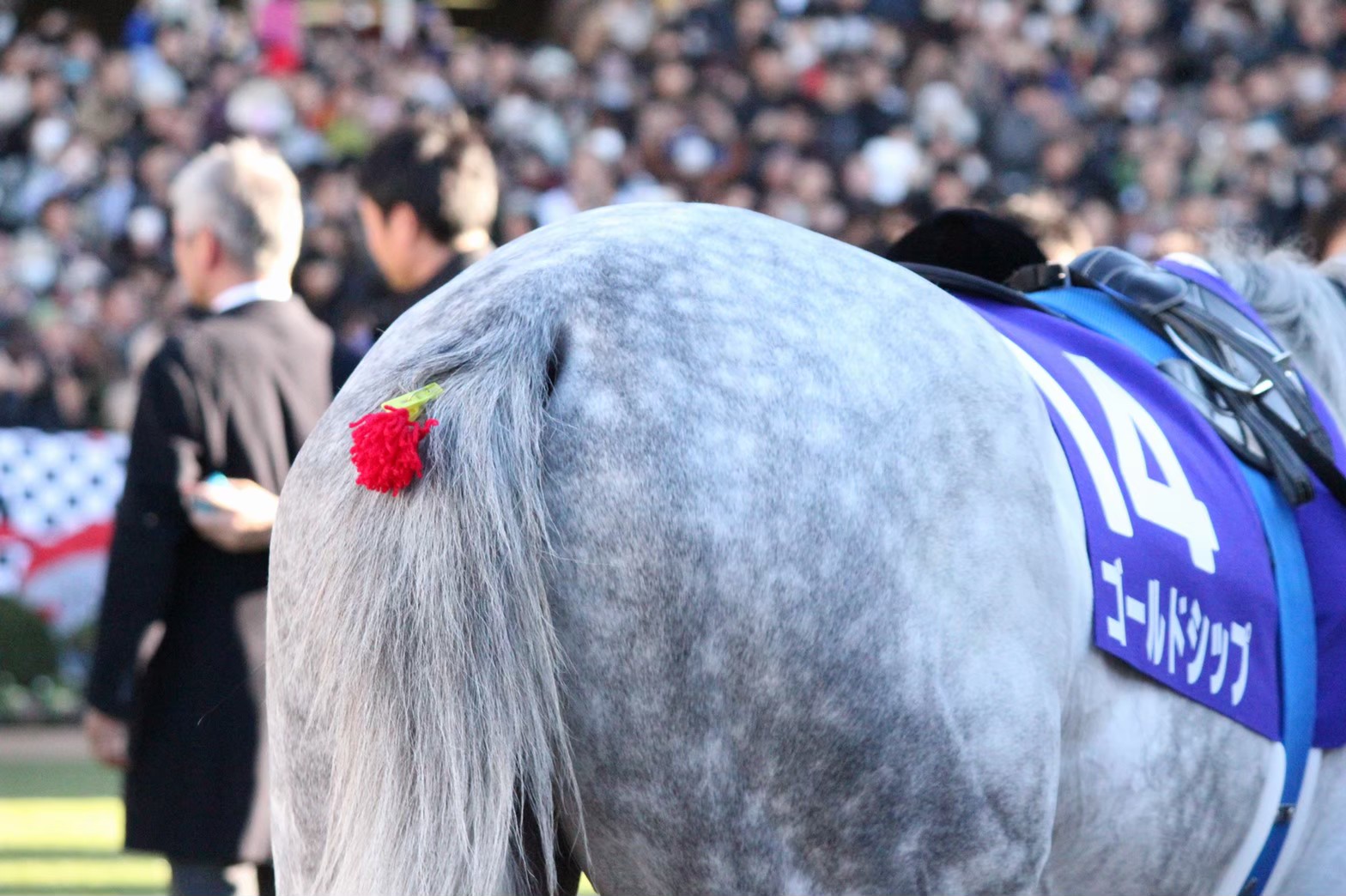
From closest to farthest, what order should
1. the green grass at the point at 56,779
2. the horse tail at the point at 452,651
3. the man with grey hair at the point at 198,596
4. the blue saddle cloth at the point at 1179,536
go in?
1. the horse tail at the point at 452,651
2. the blue saddle cloth at the point at 1179,536
3. the man with grey hair at the point at 198,596
4. the green grass at the point at 56,779

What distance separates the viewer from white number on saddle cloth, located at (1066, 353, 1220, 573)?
2.06m

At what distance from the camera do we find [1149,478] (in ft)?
6.88

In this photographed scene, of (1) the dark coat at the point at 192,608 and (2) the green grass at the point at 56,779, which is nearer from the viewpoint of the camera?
(1) the dark coat at the point at 192,608

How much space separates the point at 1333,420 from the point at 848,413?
4.15ft

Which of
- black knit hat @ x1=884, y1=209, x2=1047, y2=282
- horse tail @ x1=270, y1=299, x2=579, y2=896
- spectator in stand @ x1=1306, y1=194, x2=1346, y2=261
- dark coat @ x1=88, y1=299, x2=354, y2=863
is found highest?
black knit hat @ x1=884, y1=209, x2=1047, y2=282

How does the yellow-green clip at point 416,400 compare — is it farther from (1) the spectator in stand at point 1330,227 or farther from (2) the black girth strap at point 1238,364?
(1) the spectator in stand at point 1330,227

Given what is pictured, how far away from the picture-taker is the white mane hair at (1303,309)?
2.88 m

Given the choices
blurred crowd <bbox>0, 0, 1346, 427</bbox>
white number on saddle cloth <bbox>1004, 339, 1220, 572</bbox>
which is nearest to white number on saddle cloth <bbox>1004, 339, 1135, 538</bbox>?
white number on saddle cloth <bbox>1004, 339, 1220, 572</bbox>

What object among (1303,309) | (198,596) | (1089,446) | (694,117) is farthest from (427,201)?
(694,117)

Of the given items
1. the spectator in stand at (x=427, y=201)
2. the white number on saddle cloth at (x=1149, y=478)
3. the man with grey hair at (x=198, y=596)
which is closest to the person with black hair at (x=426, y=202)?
the spectator in stand at (x=427, y=201)

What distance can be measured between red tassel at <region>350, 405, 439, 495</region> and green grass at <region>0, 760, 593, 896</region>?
3873mm

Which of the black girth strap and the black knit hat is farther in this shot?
the black knit hat

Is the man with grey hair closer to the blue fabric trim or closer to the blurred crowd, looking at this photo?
the blue fabric trim

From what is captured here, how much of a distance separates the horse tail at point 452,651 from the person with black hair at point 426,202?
2.15m
